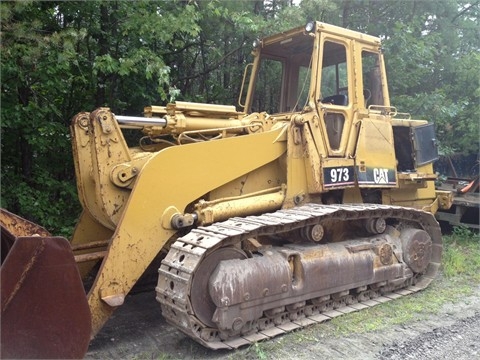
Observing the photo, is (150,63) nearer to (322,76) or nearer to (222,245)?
(322,76)

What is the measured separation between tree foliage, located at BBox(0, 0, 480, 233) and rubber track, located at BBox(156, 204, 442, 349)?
7.41ft

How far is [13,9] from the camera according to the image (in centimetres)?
459

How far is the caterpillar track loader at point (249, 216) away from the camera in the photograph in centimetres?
Result: 349

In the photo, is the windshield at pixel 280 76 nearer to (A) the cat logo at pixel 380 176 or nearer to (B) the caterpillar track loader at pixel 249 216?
(B) the caterpillar track loader at pixel 249 216

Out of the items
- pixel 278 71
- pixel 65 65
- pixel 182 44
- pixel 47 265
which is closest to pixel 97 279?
pixel 47 265

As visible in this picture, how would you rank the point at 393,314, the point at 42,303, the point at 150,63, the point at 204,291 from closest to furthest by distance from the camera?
the point at 42,303 < the point at 204,291 < the point at 393,314 < the point at 150,63

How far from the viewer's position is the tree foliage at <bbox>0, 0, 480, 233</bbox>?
5.99 meters

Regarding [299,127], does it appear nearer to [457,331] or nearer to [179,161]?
[179,161]

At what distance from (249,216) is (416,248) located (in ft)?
7.18

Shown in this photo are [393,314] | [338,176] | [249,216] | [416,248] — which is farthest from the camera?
[416,248]

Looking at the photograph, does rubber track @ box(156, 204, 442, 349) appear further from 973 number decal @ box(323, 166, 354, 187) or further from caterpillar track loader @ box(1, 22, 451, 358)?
973 number decal @ box(323, 166, 354, 187)

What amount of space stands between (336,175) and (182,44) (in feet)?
12.0

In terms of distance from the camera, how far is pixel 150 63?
20.4 ft

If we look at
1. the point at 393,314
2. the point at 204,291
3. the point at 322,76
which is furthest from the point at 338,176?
the point at 204,291
